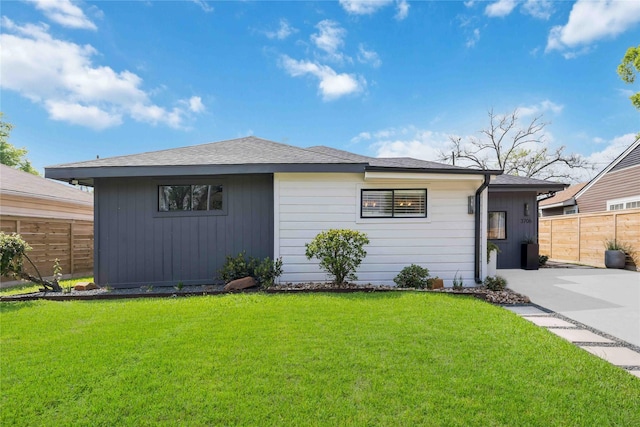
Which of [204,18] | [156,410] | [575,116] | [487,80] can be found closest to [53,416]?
[156,410]

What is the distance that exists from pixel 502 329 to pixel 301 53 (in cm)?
1012

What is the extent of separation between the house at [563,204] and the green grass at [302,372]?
48.9 feet

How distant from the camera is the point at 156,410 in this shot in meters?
2.06

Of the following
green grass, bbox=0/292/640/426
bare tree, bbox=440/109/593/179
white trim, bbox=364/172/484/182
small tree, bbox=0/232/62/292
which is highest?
bare tree, bbox=440/109/593/179

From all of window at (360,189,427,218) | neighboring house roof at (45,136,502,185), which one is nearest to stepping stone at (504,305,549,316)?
window at (360,189,427,218)

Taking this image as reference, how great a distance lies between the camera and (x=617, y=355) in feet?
9.90

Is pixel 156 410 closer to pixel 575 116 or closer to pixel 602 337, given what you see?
pixel 602 337

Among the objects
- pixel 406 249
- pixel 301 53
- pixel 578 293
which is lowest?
pixel 578 293

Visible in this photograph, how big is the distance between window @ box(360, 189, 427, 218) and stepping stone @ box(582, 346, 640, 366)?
3.49 m

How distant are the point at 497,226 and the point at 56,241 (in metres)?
13.4

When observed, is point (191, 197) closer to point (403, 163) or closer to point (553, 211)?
point (403, 163)

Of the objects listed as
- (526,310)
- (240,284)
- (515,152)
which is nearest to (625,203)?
(515,152)

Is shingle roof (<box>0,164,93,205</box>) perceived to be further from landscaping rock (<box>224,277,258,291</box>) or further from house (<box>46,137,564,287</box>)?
landscaping rock (<box>224,277,258,291</box>)

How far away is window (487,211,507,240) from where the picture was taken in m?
9.51
